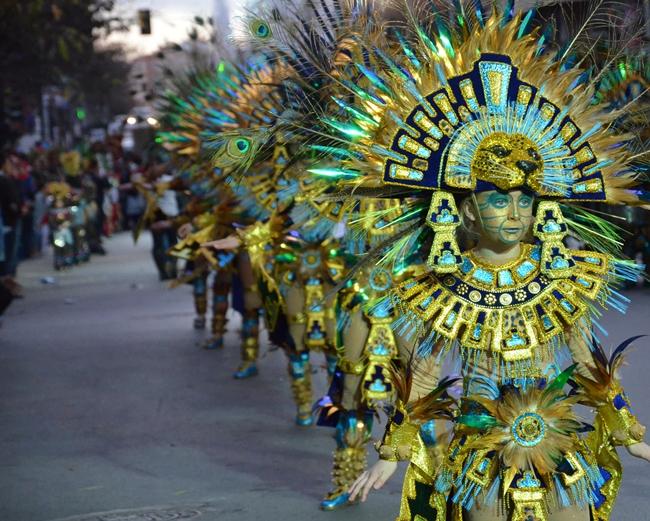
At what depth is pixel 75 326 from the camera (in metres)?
16.6

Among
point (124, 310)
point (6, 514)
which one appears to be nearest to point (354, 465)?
point (6, 514)

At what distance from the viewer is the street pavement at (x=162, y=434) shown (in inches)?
289

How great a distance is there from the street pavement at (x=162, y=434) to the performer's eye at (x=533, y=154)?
261 cm

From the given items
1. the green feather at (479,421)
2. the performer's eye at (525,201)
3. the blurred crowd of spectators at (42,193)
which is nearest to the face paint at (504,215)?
the performer's eye at (525,201)

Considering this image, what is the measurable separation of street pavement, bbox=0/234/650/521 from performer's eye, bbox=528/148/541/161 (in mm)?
2611

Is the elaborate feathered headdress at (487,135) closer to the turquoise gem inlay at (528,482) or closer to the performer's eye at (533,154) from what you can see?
the performer's eye at (533,154)

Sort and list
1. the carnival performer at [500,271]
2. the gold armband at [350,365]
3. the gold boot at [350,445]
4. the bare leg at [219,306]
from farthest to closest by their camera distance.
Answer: the bare leg at [219,306] → the gold boot at [350,445] → the gold armband at [350,365] → the carnival performer at [500,271]

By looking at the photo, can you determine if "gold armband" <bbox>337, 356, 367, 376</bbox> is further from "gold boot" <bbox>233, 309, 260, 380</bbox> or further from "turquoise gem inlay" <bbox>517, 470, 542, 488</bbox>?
"gold boot" <bbox>233, 309, 260, 380</bbox>

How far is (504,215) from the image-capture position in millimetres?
4633

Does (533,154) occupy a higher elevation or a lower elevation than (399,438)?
higher

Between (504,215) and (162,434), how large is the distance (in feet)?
17.3

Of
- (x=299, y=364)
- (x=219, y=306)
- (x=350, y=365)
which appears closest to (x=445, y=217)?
(x=350, y=365)

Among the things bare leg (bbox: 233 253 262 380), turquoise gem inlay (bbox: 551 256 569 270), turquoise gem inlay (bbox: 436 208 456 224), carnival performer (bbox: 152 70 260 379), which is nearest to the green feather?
turquoise gem inlay (bbox: 551 256 569 270)

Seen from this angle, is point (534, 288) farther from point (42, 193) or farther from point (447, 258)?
point (42, 193)
